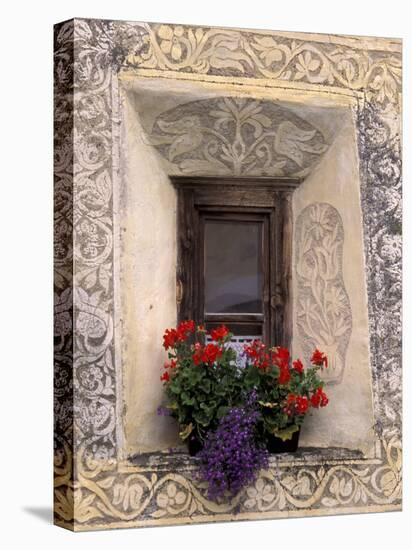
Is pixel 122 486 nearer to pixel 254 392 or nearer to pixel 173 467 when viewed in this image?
pixel 173 467

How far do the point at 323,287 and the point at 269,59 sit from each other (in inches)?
46.5

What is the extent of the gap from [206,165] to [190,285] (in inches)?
23.8

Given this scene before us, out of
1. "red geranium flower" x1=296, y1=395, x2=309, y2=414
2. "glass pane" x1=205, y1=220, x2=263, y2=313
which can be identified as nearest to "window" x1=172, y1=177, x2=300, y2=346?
"glass pane" x1=205, y1=220, x2=263, y2=313

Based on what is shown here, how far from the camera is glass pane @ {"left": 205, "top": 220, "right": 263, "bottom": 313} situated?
8523mm

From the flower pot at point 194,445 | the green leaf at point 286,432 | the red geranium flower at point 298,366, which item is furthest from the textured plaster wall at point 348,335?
the flower pot at point 194,445

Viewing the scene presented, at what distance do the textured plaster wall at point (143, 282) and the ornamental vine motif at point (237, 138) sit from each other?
143 millimetres

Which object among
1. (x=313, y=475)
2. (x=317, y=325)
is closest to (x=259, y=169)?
(x=317, y=325)

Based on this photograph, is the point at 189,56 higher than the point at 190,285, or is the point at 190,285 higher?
the point at 189,56

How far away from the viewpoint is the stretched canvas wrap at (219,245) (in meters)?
7.75

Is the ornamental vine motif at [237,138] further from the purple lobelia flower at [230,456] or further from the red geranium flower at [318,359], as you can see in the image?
the purple lobelia flower at [230,456]

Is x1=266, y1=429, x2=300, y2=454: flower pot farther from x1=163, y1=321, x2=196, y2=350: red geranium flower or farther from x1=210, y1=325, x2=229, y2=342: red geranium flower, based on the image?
x1=163, y1=321, x2=196, y2=350: red geranium flower

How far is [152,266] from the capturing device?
8.12 metres

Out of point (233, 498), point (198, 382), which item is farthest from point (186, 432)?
point (233, 498)

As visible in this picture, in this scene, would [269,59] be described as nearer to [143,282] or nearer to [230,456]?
[143,282]
